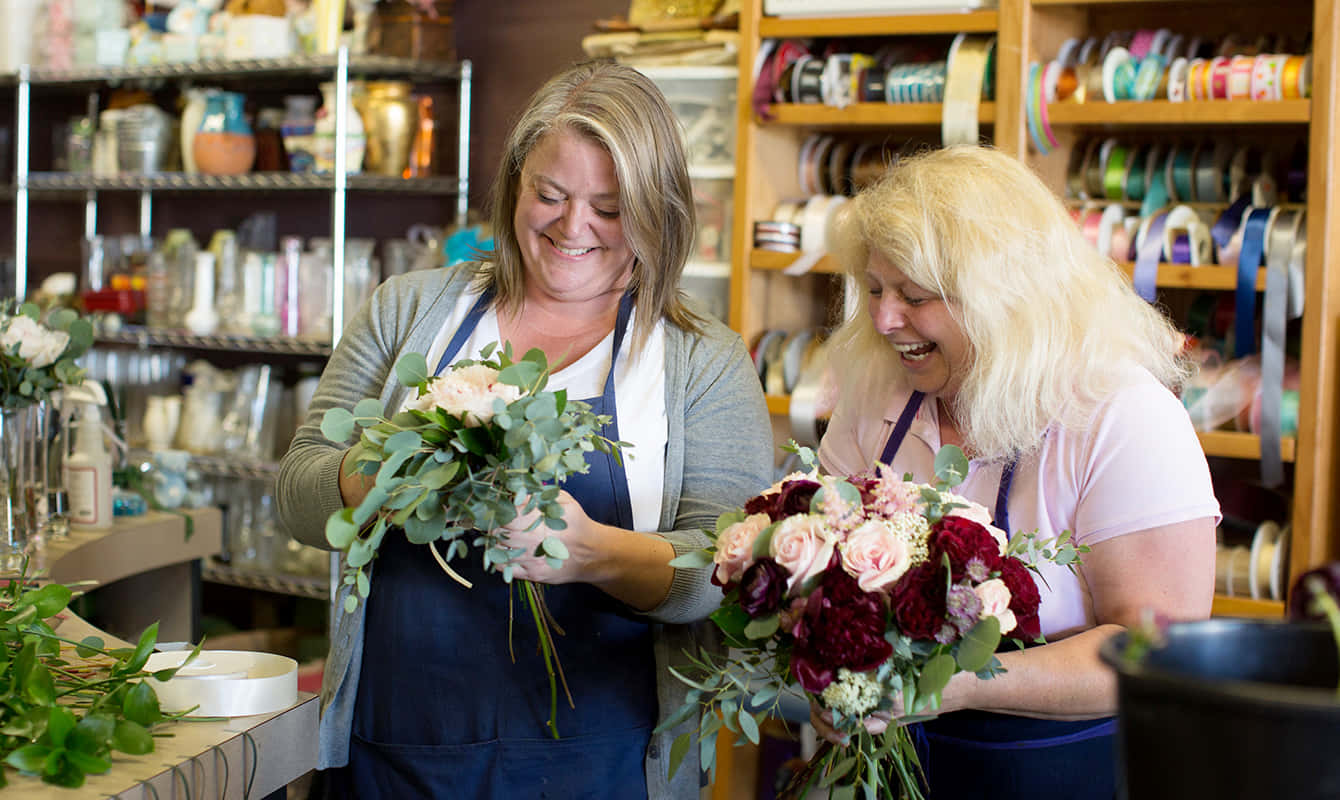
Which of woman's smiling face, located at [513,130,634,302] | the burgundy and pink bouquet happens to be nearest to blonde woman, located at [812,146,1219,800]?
the burgundy and pink bouquet

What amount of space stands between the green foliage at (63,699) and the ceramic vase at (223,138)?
9.00 ft

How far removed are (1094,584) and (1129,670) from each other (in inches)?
34.7

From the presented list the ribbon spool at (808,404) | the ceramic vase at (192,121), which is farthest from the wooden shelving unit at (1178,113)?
the ceramic vase at (192,121)

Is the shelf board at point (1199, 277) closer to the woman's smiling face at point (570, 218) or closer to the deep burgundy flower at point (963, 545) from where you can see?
the woman's smiling face at point (570, 218)

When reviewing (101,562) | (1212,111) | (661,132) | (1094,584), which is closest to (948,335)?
(1094,584)

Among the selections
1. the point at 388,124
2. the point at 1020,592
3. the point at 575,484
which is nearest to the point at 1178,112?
→ the point at 575,484

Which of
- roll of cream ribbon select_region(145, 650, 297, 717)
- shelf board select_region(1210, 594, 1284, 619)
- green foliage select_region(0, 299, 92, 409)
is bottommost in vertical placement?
shelf board select_region(1210, 594, 1284, 619)

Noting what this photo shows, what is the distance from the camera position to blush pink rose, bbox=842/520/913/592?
3.85 ft

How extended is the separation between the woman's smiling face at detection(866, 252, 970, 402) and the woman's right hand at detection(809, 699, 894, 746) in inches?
19.8

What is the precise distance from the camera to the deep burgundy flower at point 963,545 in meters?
1.19

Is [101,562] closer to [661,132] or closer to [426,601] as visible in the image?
[426,601]

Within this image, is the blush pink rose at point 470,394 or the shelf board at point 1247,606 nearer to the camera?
the blush pink rose at point 470,394

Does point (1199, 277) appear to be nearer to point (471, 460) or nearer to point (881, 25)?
point (881, 25)

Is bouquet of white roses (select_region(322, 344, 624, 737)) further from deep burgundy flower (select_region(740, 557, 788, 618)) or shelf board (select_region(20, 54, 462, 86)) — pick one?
shelf board (select_region(20, 54, 462, 86))
